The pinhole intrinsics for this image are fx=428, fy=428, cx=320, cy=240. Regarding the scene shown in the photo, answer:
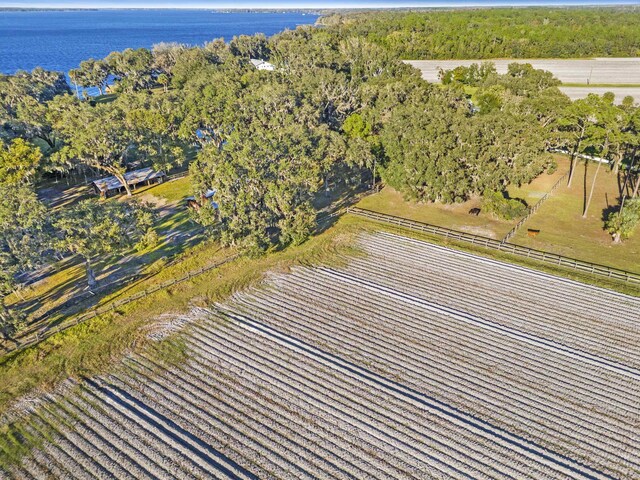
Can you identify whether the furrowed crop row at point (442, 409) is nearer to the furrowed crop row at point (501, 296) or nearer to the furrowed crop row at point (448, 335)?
the furrowed crop row at point (448, 335)

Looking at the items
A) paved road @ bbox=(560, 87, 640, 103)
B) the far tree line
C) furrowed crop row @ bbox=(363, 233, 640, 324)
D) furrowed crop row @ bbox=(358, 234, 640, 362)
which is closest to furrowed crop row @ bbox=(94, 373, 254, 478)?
the far tree line

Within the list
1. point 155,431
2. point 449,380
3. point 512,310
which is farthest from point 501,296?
point 155,431

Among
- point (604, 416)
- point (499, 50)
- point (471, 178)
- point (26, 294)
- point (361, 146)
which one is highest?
point (499, 50)

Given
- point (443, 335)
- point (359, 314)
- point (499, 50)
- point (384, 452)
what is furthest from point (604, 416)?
point (499, 50)

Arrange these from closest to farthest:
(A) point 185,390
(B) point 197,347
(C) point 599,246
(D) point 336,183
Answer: (A) point 185,390 < (B) point 197,347 < (C) point 599,246 < (D) point 336,183

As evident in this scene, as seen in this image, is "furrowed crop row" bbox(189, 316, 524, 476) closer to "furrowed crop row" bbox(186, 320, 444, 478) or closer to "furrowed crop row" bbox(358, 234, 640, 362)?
"furrowed crop row" bbox(186, 320, 444, 478)

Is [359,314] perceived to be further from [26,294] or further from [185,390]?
[26,294]

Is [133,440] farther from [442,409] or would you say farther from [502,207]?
[502,207]
